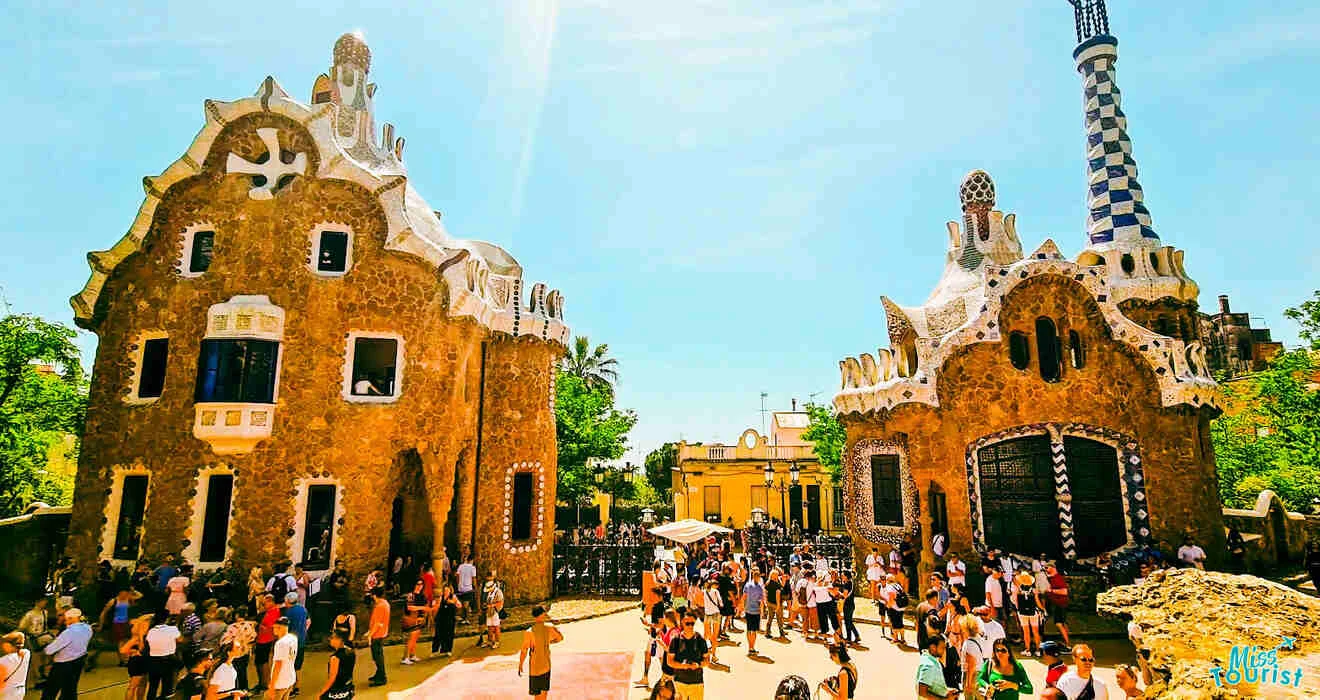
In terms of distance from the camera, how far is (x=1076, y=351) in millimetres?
16094

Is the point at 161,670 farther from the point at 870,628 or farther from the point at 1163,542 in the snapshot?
the point at 1163,542

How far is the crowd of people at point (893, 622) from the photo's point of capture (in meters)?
7.30

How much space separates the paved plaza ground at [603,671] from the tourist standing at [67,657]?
57.8 inches

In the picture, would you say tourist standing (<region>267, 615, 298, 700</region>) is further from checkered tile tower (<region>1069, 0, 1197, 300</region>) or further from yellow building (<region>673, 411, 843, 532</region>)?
yellow building (<region>673, 411, 843, 532</region>)

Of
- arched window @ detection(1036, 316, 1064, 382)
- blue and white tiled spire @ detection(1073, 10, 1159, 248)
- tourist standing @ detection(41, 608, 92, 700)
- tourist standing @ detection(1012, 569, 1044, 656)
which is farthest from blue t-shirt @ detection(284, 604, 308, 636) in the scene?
blue and white tiled spire @ detection(1073, 10, 1159, 248)

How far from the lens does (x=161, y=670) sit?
8812mm

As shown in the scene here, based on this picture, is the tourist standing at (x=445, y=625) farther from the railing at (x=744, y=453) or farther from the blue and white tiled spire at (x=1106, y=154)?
the railing at (x=744, y=453)

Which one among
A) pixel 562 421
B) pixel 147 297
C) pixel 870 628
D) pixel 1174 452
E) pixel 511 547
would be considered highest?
pixel 147 297

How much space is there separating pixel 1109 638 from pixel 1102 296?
747 centimetres

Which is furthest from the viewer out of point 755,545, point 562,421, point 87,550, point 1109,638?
point 562,421

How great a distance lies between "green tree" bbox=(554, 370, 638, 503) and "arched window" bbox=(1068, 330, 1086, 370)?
656 inches

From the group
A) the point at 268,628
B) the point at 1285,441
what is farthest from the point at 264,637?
the point at 1285,441

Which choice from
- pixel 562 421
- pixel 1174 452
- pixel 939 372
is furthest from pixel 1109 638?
pixel 562 421

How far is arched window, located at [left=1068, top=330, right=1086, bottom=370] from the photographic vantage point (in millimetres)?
15938
